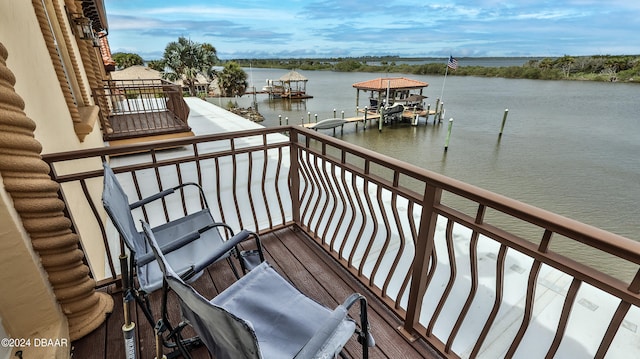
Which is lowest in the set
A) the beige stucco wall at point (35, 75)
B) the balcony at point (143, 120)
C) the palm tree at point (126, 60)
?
the balcony at point (143, 120)

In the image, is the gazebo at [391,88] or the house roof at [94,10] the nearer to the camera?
the house roof at [94,10]

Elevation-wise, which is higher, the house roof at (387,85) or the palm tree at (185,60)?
the palm tree at (185,60)

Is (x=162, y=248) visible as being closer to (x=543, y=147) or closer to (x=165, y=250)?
(x=165, y=250)

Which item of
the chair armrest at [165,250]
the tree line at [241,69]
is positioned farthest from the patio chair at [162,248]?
the tree line at [241,69]

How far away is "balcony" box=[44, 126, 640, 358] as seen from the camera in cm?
99

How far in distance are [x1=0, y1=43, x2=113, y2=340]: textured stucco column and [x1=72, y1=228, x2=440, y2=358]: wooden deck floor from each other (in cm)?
13

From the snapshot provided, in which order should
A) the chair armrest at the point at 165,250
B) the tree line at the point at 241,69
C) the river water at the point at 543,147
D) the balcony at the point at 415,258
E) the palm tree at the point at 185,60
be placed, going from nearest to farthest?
the balcony at the point at 415,258
the chair armrest at the point at 165,250
the river water at the point at 543,147
the palm tree at the point at 185,60
the tree line at the point at 241,69

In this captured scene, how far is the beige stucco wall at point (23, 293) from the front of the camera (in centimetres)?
116

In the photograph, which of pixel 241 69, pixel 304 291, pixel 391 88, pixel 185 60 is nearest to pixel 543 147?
pixel 391 88

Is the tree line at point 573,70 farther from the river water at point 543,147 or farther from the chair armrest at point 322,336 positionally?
the chair armrest at point 322,336

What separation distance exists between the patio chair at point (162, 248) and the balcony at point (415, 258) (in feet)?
0.77

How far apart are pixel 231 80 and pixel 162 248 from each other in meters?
29.9

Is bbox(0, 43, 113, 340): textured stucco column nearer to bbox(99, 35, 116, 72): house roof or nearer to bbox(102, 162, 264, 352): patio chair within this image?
bbox(102, 162, 264, 352): patio chair

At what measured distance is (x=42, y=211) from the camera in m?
1.27
